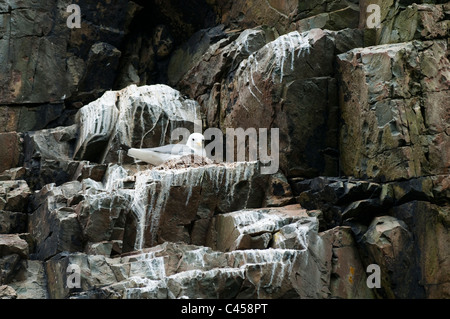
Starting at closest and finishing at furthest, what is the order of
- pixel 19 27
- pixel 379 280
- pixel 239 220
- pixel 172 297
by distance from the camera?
1. pixel 172 297
2. pixel 379 280
3. pixel 239 220
4. pixel 19 27

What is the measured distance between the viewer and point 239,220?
10.9 metres

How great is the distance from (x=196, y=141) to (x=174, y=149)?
18.9 inches

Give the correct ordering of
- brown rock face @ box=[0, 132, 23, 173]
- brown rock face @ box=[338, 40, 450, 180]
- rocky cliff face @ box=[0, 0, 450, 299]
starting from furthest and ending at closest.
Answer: brown rock face @ box=[0, 132, 23, 173], brown rock face @ box=[338, 40, 450, 180], rocky cliff face @ box=[0, 0, 450, 299]

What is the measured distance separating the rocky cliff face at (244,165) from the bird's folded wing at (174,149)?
14.8 inches

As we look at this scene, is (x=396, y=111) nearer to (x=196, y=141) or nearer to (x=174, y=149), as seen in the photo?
(x=196, y=141)

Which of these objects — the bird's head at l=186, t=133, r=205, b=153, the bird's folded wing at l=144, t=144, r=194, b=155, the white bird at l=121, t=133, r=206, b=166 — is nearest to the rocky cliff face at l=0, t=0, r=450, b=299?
the white bird at l=121, t=133, r=206, b=166

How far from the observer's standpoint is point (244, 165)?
11891 millimetres

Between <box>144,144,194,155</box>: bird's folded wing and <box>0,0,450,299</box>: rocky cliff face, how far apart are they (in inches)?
14.8

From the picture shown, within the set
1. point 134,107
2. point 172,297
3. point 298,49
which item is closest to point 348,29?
point 298,49

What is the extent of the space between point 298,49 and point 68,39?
5.23 m

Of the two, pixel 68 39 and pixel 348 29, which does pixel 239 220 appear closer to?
pixel 348 29

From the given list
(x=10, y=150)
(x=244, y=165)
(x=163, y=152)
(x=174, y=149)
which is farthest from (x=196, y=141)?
(x=10, y=150)

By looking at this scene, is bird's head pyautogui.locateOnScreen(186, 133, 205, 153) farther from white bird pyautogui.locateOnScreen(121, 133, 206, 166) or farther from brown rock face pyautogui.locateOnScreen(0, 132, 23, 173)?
brown rock face pyautogui.locateOnScreen(0, 132, 23, 173)

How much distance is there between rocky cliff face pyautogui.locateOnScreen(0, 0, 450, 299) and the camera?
10.1 meters
